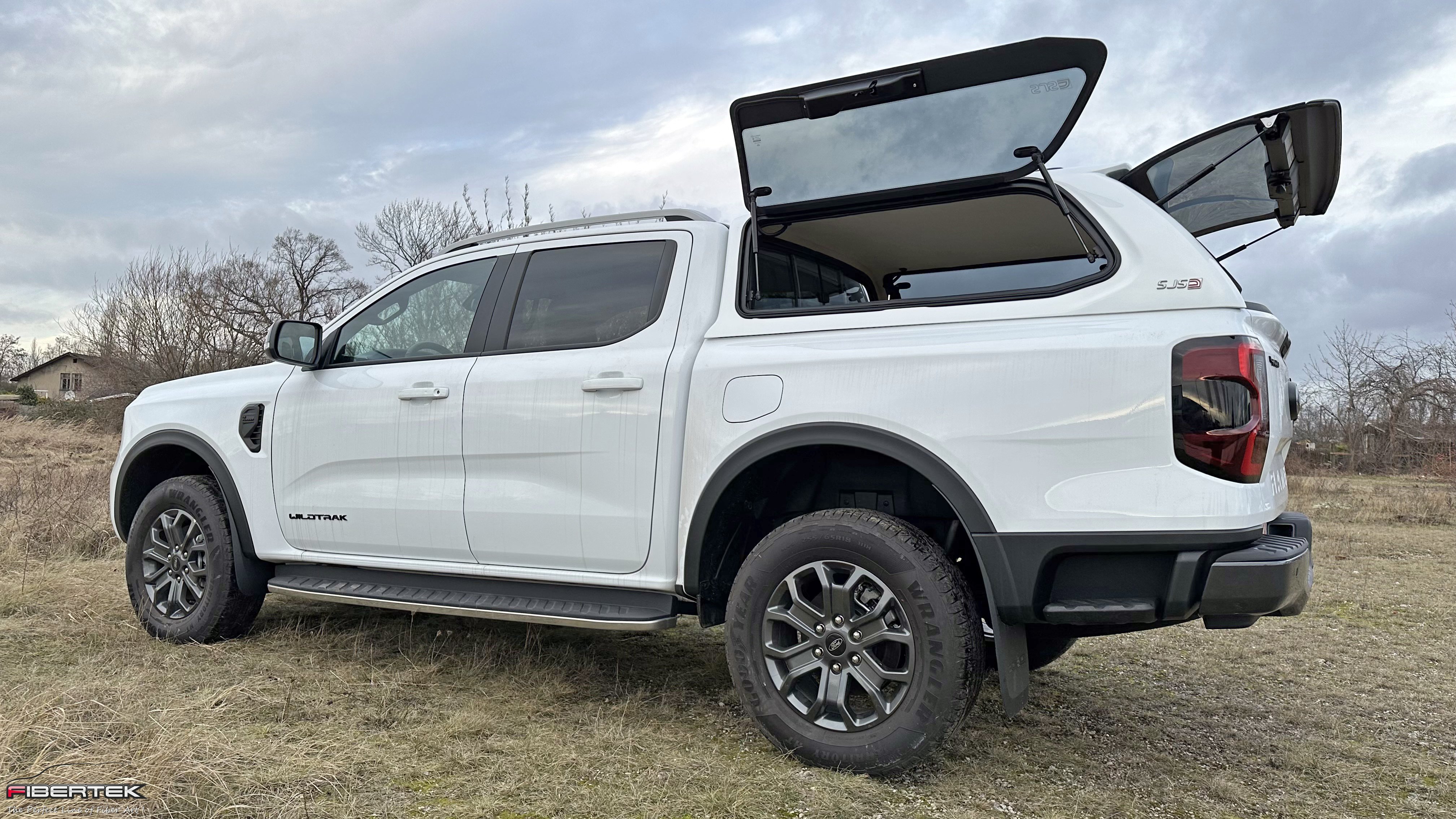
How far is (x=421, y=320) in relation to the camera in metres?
4.36

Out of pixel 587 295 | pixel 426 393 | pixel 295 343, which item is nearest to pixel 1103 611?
pixel 587 295

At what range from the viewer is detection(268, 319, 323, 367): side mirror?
4340 mm

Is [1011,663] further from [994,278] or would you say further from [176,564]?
[176,564]

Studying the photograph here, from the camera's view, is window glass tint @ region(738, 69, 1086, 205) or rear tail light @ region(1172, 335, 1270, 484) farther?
window glass tint @ region(738, 69, 1086, 205)

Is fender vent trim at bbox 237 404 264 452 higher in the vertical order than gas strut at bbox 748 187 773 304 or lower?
lower

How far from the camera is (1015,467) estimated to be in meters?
2.86

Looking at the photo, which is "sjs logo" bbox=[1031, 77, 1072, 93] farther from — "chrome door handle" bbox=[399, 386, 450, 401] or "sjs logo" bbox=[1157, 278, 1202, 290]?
"chrome door handle" bbox=[399, 386, 450, 401]

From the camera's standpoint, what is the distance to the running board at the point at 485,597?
11.4 ft

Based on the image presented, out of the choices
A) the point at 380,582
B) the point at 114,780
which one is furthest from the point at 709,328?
the point at 114,780

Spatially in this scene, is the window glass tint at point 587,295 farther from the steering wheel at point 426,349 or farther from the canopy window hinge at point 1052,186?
the canopy window hinge at point 1052,186

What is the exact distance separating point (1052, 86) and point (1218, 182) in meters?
0.90

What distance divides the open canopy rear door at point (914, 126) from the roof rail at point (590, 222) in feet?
1.34

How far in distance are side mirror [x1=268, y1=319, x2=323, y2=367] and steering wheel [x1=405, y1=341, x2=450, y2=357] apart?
0.50 metres

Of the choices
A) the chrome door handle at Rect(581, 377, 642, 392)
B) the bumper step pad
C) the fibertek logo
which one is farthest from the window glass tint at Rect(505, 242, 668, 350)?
the fibertek logo
